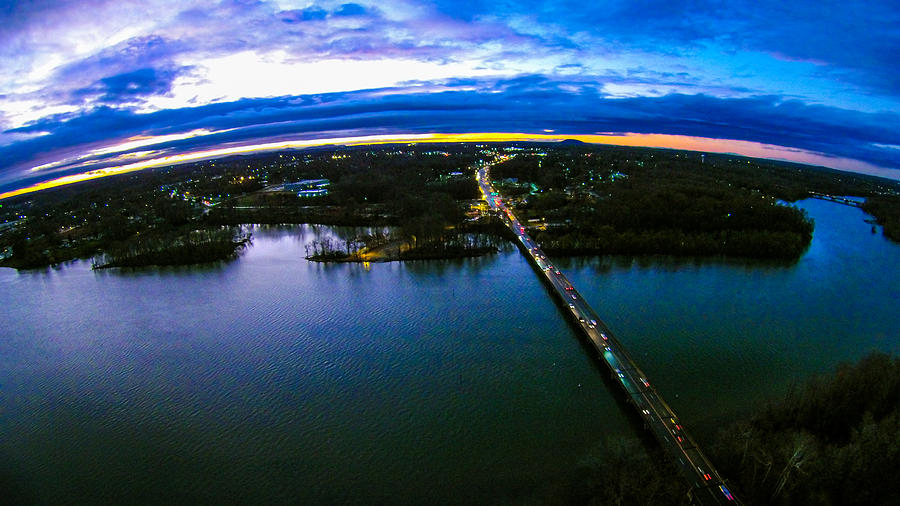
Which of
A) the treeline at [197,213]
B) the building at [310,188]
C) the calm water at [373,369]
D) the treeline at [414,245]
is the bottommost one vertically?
the calm water at [373,369]

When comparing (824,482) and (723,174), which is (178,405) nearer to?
(824,482)

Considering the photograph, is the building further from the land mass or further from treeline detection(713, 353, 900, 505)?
treeline detection(713, 353, 900, 505)

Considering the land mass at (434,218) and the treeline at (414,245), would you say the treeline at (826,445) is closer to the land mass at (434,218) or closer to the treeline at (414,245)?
the land mass at (434,218)

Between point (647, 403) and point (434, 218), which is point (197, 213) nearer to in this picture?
point (434, 218)

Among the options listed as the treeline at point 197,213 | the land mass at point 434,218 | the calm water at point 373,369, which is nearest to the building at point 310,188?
the land mass at point 434,218

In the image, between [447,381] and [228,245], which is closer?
[447,381]

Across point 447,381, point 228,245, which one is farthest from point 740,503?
point 228,245
